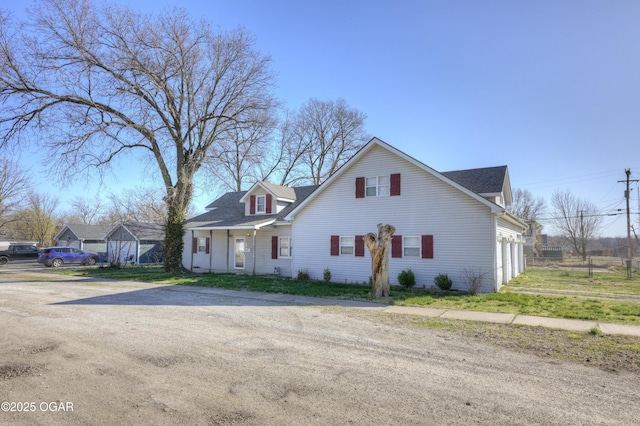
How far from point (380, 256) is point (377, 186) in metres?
5.08

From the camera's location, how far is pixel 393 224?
1667 cm

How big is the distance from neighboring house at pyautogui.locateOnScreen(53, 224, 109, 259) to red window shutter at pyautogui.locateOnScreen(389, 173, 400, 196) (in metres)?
36.1

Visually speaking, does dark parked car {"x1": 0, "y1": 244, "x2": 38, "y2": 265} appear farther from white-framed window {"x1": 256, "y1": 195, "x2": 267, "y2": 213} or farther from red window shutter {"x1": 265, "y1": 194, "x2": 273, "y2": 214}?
red window shutter {"x1": 265, "y1": 194, "x2": 273, "y2": 214}

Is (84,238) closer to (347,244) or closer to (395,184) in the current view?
(347,244)

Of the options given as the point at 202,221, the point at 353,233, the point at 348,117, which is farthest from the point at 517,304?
the point at 348,117

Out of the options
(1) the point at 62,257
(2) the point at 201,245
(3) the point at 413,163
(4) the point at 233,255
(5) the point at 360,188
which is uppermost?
(3) the point at 413,163

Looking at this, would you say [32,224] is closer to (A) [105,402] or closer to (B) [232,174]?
(B) [232,174]

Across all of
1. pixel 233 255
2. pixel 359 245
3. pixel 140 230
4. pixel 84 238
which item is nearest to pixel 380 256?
pixel 359 245

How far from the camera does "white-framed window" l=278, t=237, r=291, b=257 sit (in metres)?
21.2

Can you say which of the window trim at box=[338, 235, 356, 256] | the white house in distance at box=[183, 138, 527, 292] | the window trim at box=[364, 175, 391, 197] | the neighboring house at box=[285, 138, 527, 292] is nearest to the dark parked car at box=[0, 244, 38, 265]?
the white house in distance at box=[183, 138, 527, 292]

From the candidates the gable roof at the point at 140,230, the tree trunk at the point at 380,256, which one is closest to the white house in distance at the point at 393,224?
the tree trunk at the point at 380,256

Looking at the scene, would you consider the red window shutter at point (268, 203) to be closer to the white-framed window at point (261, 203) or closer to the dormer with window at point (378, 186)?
the white-framed window at point (261, 203)

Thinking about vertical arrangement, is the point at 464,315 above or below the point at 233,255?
below

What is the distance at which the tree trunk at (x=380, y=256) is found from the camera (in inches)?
518
